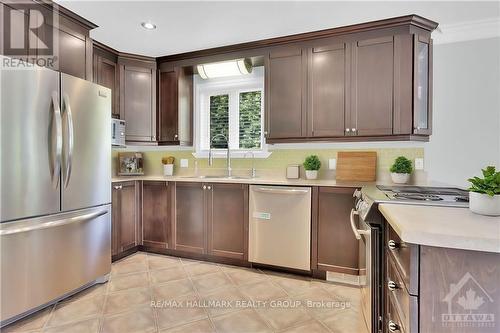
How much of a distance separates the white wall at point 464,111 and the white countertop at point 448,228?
6.18 ft

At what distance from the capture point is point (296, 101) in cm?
296

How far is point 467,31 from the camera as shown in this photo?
2.64 meters

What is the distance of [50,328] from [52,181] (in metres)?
1.01

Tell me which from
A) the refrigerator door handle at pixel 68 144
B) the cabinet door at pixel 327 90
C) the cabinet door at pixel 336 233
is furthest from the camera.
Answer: the cabinet door at pixel 327 90

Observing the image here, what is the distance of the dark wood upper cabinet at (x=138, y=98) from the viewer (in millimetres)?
3408

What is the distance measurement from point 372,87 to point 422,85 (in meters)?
0.45

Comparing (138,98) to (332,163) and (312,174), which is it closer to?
(312,174)

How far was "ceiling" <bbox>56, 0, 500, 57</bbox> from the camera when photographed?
90.7 inches

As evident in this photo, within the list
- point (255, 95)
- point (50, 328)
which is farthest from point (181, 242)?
point (255, 95)

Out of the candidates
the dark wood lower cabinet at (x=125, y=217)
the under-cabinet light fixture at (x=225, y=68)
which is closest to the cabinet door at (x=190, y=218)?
the dark wood lower cabinet at (x=125, y=217)

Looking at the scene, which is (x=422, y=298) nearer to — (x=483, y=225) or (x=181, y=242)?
(x=483, y=225)

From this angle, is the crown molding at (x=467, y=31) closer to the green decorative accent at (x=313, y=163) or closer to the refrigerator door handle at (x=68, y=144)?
the green decorative accent at (x=313, y=163)

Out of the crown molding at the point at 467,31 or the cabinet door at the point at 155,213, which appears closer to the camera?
the crown molding at the point at 467,31

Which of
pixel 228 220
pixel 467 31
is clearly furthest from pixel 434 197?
pixel 467 31
